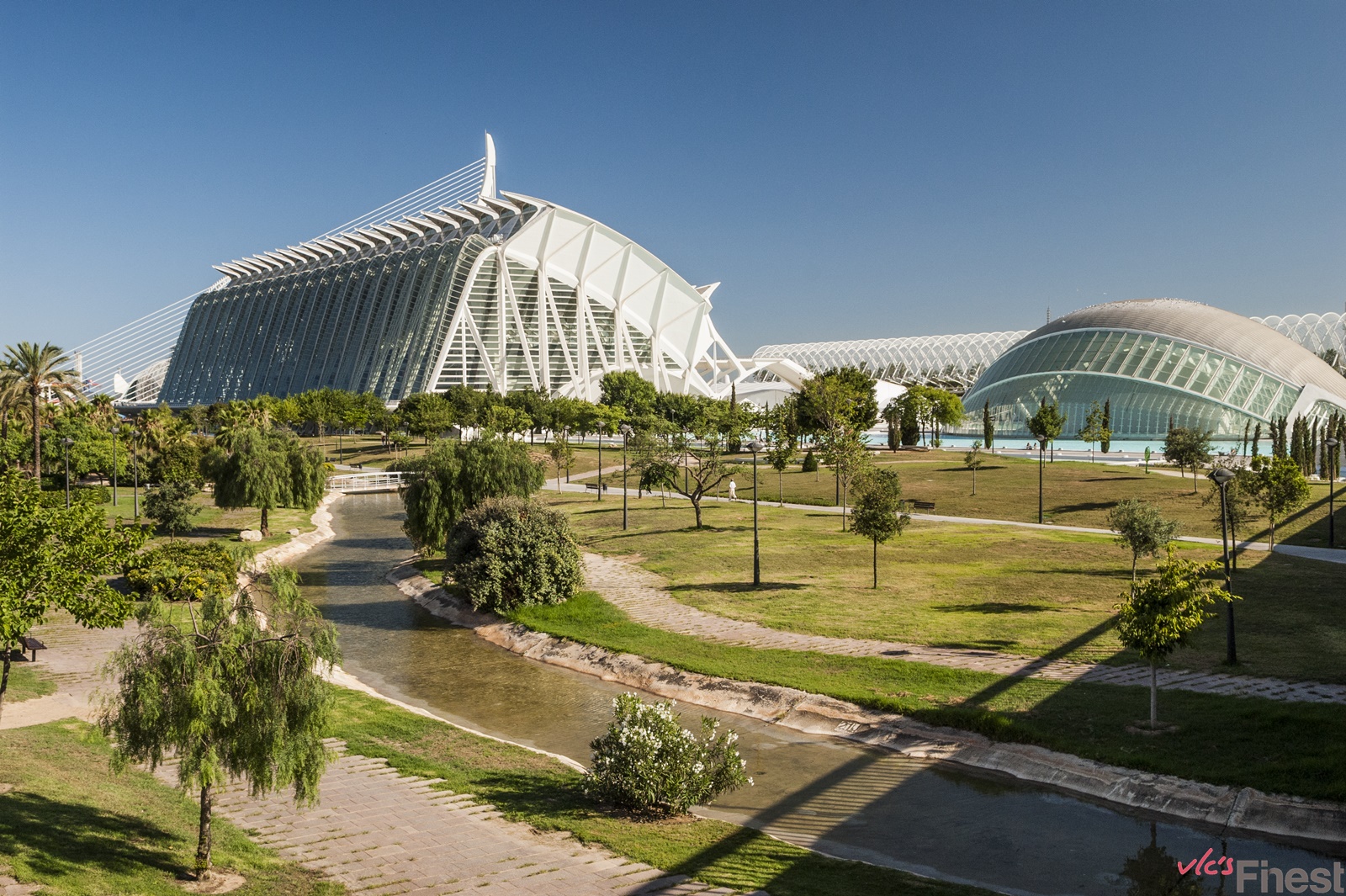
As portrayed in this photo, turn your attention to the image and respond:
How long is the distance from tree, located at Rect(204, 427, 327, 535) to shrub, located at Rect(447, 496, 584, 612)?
17.9 m

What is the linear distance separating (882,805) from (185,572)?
21956 mm

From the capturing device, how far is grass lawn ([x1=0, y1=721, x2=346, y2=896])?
32.2ft

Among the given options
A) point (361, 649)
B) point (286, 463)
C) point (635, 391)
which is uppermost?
point (635, 391)

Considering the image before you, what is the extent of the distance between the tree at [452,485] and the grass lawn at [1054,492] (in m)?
19.6

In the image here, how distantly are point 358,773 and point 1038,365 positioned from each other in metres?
82.5

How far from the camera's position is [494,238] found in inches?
4417

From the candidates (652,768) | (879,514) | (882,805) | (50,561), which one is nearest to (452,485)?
(879,514)

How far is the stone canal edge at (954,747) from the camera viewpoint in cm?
1272

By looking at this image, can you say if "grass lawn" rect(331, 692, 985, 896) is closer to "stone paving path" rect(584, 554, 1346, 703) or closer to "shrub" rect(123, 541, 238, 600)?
"stone paving path" rect(584, 554, 1346, 703)

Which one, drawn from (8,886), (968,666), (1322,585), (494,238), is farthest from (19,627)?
(494,238)

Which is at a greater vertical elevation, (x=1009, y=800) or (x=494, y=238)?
(x=494, y=238)

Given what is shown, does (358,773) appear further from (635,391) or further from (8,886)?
(635,391)

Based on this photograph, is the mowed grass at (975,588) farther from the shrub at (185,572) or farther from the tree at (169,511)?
the tree at (169,511)

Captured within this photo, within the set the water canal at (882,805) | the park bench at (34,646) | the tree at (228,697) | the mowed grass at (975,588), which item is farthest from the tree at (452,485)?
the tree at (228,697)
